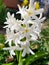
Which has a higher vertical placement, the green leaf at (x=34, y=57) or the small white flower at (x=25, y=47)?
the small white flower at (x=25, y=47)

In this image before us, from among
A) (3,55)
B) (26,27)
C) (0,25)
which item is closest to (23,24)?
(26,27)

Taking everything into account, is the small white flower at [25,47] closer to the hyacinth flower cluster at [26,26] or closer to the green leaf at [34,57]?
the hyacinth flower cluster at [26,26]

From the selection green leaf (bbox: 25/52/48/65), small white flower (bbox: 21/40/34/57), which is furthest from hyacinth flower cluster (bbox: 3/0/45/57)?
green leaf (bbox: 25/52/48/65)

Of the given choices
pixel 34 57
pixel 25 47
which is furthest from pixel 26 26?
pixel 34 57

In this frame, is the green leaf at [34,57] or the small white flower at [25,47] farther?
the green leaf at [34,57]

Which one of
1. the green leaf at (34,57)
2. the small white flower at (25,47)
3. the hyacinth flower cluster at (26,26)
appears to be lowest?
the green leaf at (34,57)

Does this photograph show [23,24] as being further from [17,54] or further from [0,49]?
[0,49]

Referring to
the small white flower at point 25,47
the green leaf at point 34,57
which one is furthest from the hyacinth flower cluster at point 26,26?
the green leaf at point 34,57

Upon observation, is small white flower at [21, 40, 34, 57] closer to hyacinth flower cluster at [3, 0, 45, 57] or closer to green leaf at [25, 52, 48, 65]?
hyacinth flower cluster at [3, 0, 45, 57]

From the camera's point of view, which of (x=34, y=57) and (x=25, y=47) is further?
(x=34, y=57)

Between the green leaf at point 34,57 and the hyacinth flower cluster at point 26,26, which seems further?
the green leaf at point 34,57

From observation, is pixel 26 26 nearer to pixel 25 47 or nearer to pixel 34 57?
pixel 25 47
